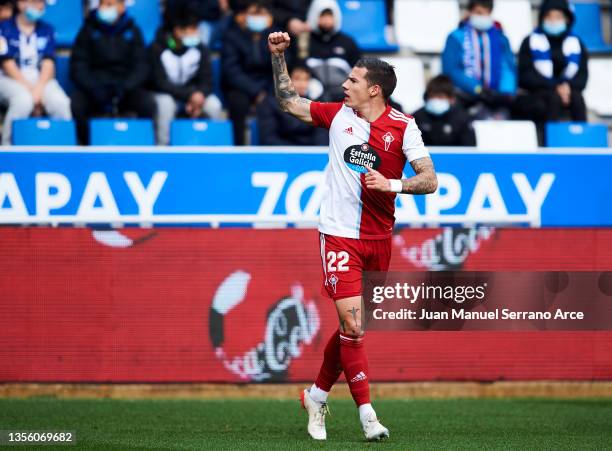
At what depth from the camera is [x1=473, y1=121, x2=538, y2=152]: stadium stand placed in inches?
472

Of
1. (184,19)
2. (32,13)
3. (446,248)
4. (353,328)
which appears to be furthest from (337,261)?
(32,13)

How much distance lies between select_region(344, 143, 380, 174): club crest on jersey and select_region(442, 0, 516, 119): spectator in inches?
222

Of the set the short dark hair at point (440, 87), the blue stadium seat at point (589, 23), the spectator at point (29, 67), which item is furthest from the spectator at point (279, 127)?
the blue stadium seat at point (589, 23)

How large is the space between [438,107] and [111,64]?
3.24m

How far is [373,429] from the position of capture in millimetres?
6914

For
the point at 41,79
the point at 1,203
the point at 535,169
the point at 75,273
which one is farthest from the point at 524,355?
the point at 41,79

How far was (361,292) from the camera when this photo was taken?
275 inches

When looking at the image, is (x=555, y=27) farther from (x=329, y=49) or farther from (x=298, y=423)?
(x=298, y=423)

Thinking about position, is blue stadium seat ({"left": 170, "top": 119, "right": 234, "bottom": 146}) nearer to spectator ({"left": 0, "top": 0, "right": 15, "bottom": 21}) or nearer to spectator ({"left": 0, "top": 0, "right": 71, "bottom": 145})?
spectator ({"left": 0, "top": 0, "right": 71, "bottom": 145})

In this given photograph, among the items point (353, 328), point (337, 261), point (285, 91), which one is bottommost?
point (353, 328)

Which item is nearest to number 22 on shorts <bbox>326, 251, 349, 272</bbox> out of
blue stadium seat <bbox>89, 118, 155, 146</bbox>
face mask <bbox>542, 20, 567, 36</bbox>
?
blue stadium seat <bbox>89, 118, 155, 146</bbox>

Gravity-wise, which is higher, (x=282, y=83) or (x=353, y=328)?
(x=282, y=83)

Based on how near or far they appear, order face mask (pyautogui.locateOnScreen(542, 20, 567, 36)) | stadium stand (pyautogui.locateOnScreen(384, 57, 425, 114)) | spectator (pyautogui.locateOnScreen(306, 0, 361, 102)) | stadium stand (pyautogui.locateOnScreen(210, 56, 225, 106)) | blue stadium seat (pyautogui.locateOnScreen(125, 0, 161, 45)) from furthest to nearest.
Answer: blue stadium seat (pyautogui.locateOnScreen(125, 0, 161, 45)) < stadium stand (pyautogui.locateOnScreen(384, 57, 425, 114)) < face mask (pyautogui.locateOnScreen(542, 20, 567, 36)) < stadium stand (pyautogui.locateOnScreen(210, 56, 225, 106)) < spectator (pyautogui.locateOnScreen(306, 0, 361, 102))

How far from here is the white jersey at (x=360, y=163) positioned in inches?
276
